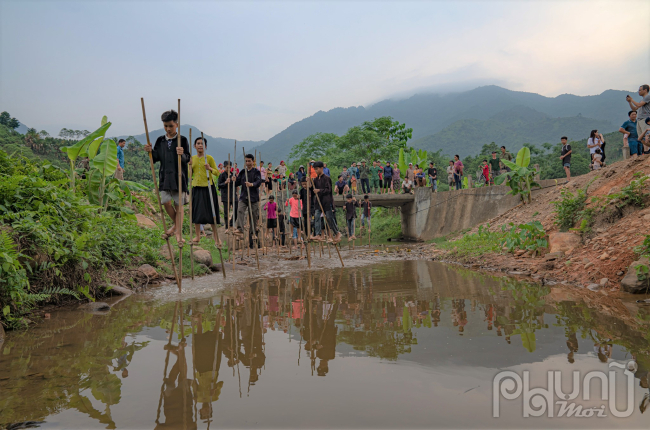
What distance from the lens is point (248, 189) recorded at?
8.51 metres

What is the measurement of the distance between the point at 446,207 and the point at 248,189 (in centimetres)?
1262

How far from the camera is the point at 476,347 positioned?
9.96 feet

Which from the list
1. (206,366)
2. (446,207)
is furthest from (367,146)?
(206,366)

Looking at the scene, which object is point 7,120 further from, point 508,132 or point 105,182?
point 508,132

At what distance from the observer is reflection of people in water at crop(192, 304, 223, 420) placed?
2.34m

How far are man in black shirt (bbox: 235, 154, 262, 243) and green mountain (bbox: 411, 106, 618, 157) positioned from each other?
449ft

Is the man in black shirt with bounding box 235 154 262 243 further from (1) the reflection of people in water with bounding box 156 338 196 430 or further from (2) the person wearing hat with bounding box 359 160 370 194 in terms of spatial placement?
(2) the person wearing hat with bounding box 359 160 370 194

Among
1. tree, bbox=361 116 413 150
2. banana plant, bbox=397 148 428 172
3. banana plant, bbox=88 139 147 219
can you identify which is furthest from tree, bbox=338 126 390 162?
banana plant, bbox=88 139 147 219

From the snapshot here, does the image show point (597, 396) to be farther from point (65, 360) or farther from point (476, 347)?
point (65, 360)

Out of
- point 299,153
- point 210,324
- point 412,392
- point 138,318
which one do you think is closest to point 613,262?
point 412,392

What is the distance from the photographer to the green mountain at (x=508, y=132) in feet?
468

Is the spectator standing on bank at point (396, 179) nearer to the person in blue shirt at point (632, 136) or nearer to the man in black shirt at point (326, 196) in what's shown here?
the person in blue shirt at point (632, 136)

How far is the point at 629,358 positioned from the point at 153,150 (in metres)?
6.49

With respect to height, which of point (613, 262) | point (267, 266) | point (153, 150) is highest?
point (153, 150)
